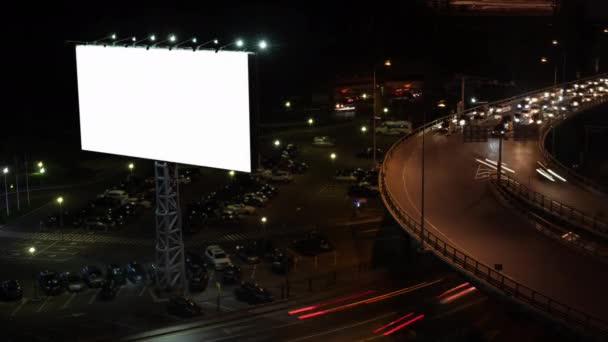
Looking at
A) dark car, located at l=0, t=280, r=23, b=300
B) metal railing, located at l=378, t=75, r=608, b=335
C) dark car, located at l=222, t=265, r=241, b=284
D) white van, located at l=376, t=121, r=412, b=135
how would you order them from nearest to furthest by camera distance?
metal railing, located at l=378, t=75, r=608, b=335 < dark car, located at l=0, t=280, r=23, b=300 < dark car, located at l=222, t=265, r=241, b=284 < white van, located at l=376, t=121, r=412, b=135

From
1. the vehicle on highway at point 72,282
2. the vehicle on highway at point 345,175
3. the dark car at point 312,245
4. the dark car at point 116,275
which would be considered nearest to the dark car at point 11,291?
the vehicle on highway at point 72,282

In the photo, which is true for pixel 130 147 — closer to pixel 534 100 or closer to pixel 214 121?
pixel 214 121

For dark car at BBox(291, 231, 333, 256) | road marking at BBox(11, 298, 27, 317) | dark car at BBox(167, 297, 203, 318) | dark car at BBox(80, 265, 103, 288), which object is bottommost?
road marking at BBox(11, 298, 27, 317)

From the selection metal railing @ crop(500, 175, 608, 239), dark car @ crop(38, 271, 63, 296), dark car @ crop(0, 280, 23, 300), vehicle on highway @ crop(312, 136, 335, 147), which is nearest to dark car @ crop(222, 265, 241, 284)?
dark car @ crop(38, 271, 63, 296)

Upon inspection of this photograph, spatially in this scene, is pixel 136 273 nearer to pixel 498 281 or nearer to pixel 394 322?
pixel 394 322

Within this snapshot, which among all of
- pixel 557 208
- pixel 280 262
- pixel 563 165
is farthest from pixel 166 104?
pixel 563 165

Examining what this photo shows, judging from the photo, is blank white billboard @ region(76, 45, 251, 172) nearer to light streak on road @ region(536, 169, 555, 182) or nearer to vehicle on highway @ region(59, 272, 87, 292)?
vehicle on highway @ region(59, 272, 87, 292)
